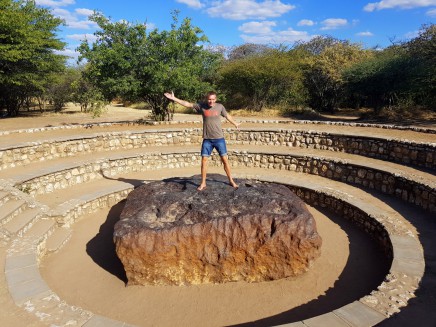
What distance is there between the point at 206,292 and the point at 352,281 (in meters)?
2.57

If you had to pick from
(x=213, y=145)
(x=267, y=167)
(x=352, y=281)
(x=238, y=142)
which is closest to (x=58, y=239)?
(x=213, y=145)

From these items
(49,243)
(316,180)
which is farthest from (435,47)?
(49,243)

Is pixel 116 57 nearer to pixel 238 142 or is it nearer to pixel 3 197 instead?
pixel 238 142

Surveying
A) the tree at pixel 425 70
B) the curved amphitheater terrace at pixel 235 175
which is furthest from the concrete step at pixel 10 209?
the tree at pixel 425 70

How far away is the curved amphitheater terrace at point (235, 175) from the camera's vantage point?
15.0 feet

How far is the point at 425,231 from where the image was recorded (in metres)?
6.63

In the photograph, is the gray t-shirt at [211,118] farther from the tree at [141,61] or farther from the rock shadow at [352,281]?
the tree at [141,61]

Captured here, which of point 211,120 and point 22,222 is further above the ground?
point 211,120

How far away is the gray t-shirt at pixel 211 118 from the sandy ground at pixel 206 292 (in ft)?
9.37

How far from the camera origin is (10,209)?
275 inches

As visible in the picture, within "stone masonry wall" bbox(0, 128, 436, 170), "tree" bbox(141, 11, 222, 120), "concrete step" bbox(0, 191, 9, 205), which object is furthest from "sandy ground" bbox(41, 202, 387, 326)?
"tree" bbox(141, 11, 222, 120)

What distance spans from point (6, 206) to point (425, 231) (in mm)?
8750

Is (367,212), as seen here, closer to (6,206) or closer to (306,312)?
(306,312)

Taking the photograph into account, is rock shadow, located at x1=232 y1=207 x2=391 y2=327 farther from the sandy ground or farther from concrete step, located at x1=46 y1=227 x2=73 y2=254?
concrete step, located at x1=46 y1=227 x2=73 y2=254
